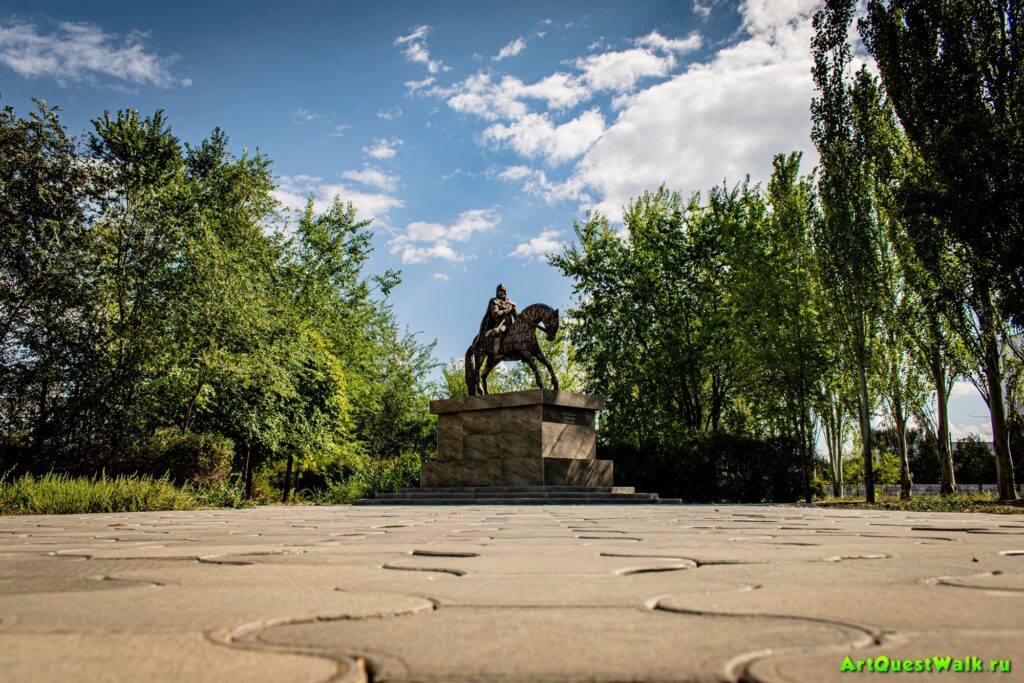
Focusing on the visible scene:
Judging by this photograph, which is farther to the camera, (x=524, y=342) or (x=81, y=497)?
(x=524, y=342)

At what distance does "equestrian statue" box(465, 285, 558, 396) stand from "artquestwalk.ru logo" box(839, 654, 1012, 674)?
630 inches

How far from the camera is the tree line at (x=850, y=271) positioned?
1516 cm

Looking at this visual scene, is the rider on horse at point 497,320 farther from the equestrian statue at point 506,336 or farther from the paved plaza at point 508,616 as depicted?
the paved plaza at point 508,616

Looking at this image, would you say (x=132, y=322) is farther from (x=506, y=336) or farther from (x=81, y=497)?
(x=506, y=336)

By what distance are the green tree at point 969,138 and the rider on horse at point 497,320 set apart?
9456 mm

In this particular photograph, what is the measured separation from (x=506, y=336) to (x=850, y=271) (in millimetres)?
9595

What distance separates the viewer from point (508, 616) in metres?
1.66

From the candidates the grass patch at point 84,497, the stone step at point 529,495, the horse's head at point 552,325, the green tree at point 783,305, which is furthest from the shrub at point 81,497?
the green tree at point 783,305

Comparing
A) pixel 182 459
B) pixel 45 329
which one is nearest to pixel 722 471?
pixel 182 459

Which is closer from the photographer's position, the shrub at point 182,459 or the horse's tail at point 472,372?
the shrub at point 182,459

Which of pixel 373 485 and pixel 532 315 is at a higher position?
pixel 532 315

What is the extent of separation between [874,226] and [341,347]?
20181 millimetres

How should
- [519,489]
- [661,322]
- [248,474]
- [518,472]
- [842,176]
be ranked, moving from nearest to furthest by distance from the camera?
[519,489], [518,472], [842,176], [248,474], [661,322]

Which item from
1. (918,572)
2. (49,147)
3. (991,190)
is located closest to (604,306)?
(991,190)
